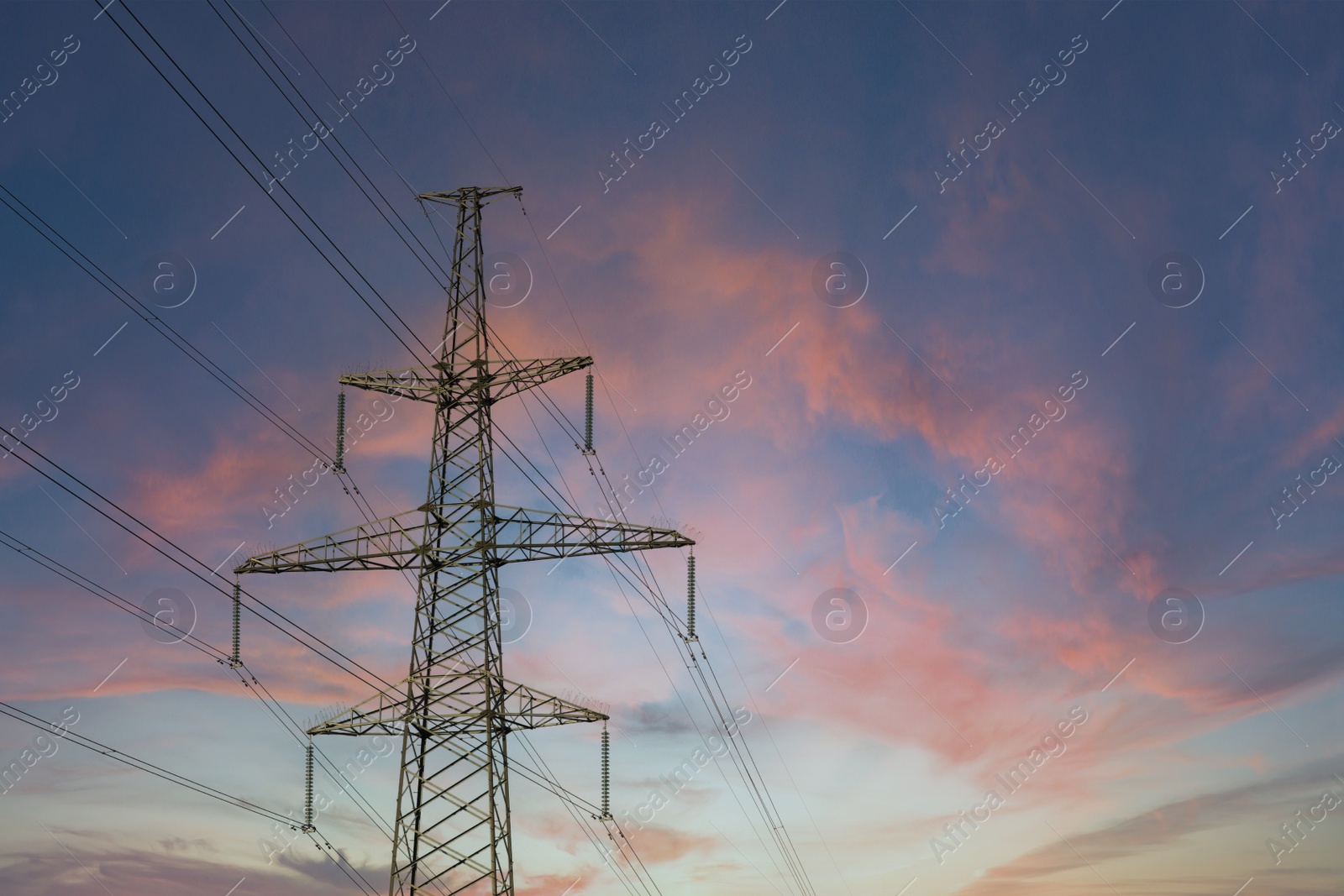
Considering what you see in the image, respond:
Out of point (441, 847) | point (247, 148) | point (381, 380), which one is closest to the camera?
point (247, 148)

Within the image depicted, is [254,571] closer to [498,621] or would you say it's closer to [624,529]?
[498,621]

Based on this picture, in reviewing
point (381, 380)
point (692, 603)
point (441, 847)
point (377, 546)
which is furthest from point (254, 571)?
point (692, 603)

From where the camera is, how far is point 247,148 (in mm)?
38312

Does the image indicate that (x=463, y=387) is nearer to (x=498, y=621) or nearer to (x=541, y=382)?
(x=541, y=382)

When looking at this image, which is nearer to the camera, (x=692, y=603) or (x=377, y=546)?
(x=377, y=546)

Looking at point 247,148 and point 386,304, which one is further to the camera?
point 386,304

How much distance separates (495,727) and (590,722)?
3889 mm

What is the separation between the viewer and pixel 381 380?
1972 inches

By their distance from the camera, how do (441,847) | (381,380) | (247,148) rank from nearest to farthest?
(247,148) < (441,847) < (381,380)

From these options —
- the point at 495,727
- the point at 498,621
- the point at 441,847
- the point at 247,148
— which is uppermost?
the point at 247,148

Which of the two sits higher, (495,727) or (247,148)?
(247,148)

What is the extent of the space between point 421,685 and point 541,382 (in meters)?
11.9

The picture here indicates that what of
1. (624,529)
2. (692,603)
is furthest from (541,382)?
(692,603)

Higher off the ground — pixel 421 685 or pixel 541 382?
pixel 541 382
